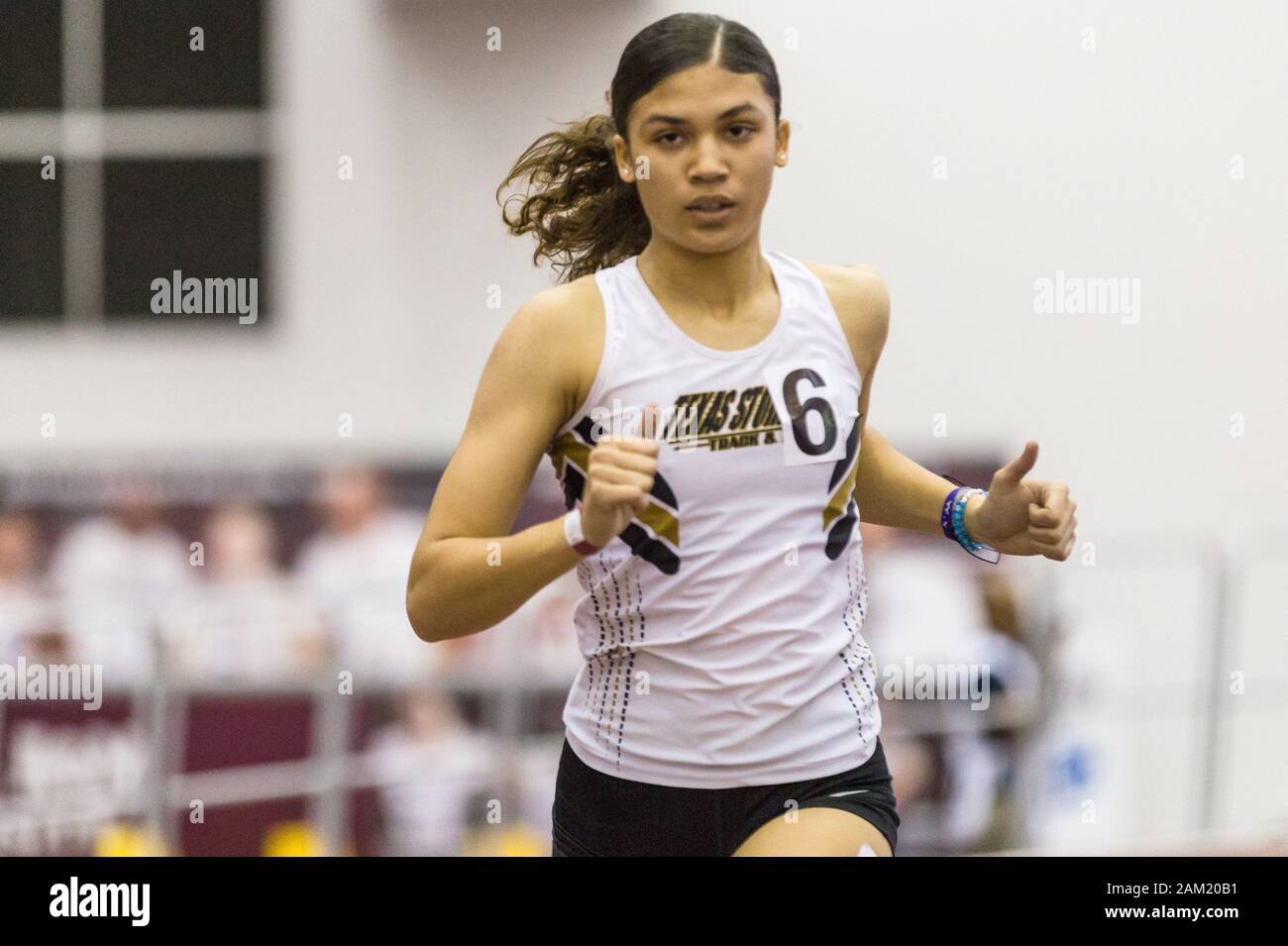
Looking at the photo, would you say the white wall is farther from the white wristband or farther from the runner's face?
the white wristband

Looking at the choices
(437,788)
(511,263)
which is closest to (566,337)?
(437,788)

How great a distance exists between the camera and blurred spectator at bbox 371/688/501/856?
7.24 meters

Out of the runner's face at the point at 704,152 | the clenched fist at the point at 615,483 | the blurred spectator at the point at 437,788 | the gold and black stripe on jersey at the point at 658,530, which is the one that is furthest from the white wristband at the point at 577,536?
the blurred spectator at the point at 437,788

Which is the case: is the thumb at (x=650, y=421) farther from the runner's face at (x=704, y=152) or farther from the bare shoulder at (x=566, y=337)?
the runner's face at (x=704, y=152)

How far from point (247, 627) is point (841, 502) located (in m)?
5.79

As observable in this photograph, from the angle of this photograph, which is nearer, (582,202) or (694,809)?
(694,809)

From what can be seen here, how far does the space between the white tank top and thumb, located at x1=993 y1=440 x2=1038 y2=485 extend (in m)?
0.26

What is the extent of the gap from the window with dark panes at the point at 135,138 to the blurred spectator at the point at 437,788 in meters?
3.91

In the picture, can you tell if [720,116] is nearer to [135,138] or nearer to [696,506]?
[696,506]

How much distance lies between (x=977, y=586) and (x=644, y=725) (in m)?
5.67

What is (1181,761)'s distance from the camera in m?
9.20

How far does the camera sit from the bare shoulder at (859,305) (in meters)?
2.91

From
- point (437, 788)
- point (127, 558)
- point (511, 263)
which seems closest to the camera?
point (437, 788)

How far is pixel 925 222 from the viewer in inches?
410
